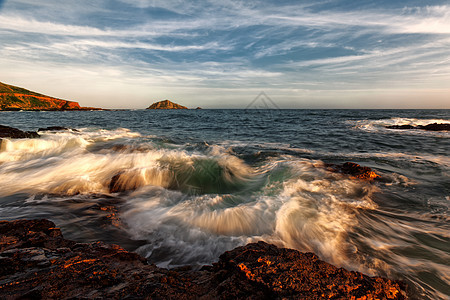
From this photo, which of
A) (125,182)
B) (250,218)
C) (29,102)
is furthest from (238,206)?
(29,102)

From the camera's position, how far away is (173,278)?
208 centimetres

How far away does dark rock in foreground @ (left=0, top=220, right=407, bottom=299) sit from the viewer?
182 centimetres

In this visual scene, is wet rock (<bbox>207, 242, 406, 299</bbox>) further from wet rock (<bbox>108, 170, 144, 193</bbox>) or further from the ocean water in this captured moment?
wet rock (<bbox>108, 170, 144, 193</bbox>)

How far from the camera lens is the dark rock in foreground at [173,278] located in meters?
1.82

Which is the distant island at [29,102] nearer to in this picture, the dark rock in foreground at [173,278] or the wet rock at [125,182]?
the wet rock at [125,182]

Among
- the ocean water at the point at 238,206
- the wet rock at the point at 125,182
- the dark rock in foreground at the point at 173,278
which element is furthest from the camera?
the wet rock at the point at 125,182

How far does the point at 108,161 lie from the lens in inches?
319

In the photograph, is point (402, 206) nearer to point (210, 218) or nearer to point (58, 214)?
point (210, 218)

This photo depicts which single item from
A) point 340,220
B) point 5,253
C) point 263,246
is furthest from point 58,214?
point 340,220

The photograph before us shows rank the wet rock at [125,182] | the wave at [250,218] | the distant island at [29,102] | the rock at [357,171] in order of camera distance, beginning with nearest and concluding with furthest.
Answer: the wave at [250,218] → the wet rock at [125,182] → the rock at [357,171] → the distant island at [29,102]

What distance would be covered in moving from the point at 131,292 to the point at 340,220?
4.21 meters

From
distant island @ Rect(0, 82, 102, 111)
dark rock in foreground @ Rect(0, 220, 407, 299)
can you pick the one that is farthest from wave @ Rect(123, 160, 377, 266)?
distant island @ Rect(0, 82, 102, 111)

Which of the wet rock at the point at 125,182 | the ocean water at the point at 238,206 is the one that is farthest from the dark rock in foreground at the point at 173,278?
the wet rock at the point at 125,182

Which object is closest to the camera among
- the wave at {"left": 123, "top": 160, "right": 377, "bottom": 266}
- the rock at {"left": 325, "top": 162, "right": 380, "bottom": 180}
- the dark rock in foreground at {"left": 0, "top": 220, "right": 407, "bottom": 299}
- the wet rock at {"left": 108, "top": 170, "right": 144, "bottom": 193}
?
the dark rock in foreground at {"left": 0, "top": 220, "right": 407, "bottom": 299}
